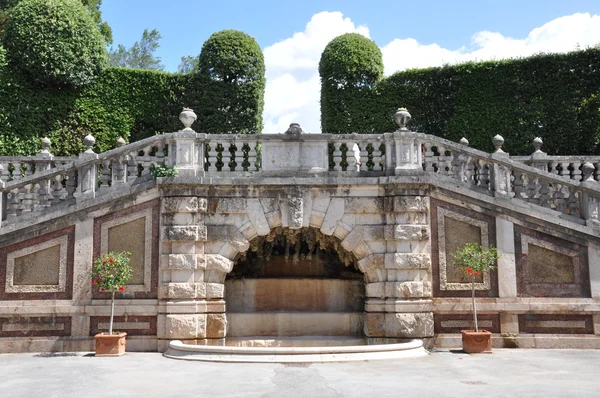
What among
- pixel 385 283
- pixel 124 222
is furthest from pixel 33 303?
pixel 385 283

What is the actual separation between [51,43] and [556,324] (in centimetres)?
1682

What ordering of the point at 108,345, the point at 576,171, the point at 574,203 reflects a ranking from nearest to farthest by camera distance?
the point at 108,345, the point at 574,203, the point at 576,171

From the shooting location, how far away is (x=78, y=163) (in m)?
12.9

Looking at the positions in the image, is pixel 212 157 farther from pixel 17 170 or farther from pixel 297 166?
pixel 17 170

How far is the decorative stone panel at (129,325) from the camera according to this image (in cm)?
1275

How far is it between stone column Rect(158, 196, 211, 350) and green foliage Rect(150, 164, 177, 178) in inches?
20.1

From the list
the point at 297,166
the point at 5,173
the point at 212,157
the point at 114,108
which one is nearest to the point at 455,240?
the point at 297,166

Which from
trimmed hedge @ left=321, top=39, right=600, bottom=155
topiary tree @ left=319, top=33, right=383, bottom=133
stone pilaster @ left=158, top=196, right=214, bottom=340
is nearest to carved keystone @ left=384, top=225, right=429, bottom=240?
stone pilaster @ left=158, top=196, right=214, bottom=340

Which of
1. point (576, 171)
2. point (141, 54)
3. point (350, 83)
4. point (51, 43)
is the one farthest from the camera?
point (141, 54)

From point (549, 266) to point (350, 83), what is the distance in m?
11.0

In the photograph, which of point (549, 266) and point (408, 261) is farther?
point (549, 266)

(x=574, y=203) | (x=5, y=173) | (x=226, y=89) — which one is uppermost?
(x=226, y=89)

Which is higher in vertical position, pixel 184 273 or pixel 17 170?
pixel 17 170

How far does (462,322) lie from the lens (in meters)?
12.9
